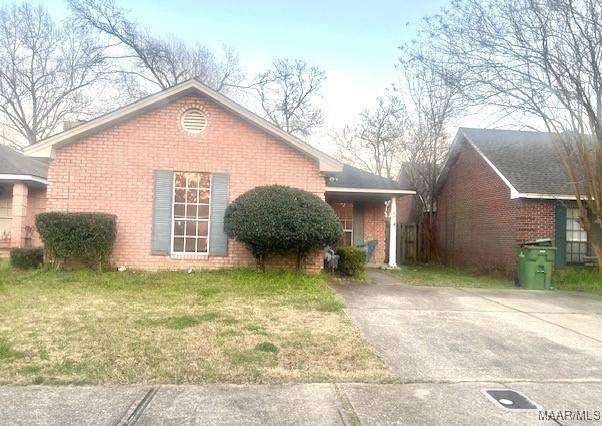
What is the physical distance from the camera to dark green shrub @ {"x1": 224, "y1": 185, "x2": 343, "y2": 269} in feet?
33.1

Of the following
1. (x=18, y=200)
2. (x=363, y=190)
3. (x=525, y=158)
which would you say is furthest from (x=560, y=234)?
(x=18, y=200)

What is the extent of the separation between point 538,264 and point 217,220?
8.10 meters

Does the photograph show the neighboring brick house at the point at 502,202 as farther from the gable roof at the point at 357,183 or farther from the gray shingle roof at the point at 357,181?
the gray shingle roof at the point at 357,181

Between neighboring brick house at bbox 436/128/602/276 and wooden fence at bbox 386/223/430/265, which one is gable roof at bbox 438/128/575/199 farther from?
wooden fence at bbox 386/223/430/265

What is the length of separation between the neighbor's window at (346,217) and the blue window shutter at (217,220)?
6377mm

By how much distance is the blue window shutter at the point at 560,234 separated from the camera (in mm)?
14133

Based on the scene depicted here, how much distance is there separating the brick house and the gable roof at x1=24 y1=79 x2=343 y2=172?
0.02m

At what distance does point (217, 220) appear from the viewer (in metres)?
11.4

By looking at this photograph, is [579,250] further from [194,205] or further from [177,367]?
[177,367]

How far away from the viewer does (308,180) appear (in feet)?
38.4

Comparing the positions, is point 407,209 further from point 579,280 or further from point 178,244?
point 178,244

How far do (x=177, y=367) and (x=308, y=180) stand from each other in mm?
7584

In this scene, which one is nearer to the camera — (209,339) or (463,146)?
(209,339)

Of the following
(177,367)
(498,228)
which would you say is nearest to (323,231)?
(177,367)
